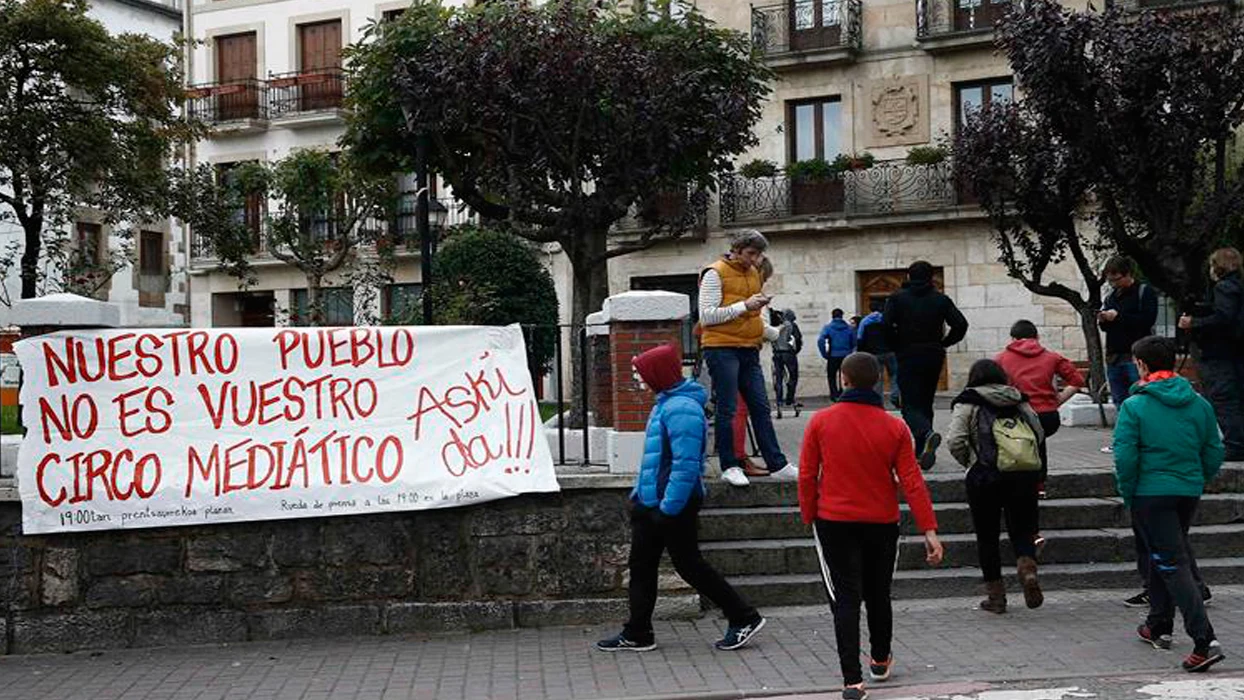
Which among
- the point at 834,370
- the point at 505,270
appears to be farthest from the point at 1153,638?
the point at 505,270

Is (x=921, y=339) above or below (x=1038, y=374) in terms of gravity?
above

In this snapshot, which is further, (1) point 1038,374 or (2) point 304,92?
(2) point 304,92

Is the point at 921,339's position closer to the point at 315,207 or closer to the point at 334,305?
the point at 315,207

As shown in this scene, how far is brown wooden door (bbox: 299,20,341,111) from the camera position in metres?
34.5

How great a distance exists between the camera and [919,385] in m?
10.8

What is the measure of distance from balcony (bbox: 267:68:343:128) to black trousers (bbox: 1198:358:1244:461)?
86.4 feet

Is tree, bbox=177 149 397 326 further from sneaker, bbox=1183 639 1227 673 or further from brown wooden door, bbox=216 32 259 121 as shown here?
sneaker, bbox=1183 639 1227 673

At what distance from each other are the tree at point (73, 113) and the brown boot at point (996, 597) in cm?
1060

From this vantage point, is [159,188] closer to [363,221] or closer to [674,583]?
[674,583]

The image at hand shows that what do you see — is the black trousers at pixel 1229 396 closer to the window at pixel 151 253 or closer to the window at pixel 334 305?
the window at pixel 334 305

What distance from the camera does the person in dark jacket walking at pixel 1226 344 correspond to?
10.6 metres

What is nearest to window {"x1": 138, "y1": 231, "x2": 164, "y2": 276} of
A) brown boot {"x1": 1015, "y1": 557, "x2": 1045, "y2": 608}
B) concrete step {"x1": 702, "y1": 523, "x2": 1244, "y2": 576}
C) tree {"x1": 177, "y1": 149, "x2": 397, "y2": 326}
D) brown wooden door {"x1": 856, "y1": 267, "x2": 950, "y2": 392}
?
tree {"x1": 177, "y1": 149, "x2": 397, "y2": 326}

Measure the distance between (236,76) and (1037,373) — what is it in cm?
3037

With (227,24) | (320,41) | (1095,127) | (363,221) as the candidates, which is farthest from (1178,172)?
(227,24)
